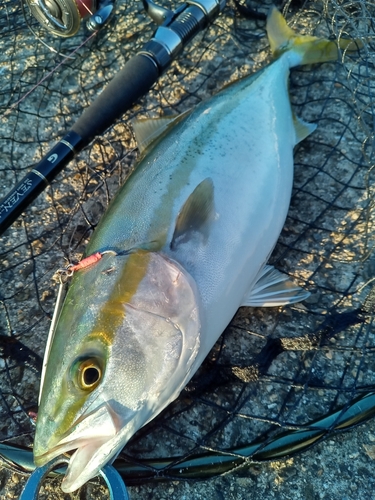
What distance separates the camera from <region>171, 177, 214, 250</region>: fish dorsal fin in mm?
1636

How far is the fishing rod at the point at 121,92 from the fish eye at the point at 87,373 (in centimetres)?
85

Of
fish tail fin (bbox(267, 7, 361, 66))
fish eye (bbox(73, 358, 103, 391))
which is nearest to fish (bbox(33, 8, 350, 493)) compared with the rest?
fish eye (bbox(73, 358, 103, 391))

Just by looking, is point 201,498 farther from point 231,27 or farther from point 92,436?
point 231,27

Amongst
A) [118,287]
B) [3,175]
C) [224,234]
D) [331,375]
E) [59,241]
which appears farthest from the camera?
[3,175]

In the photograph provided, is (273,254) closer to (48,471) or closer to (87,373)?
(87,373)

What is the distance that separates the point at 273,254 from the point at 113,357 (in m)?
1.07

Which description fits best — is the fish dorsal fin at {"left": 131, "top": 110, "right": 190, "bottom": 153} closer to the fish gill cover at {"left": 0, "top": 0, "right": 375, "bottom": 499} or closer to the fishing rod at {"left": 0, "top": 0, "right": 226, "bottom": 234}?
the fishing rod at {"left": 0, "top": 0, "right": 226, "bottom": 234}

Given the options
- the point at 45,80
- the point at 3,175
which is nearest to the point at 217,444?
the point at 3,175

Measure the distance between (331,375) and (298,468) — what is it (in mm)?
412

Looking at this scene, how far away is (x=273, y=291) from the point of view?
6.40ft

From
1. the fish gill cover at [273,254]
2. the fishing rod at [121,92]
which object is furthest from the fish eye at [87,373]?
the fishing rod at [121,92]

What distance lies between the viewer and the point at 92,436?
1.33 metres

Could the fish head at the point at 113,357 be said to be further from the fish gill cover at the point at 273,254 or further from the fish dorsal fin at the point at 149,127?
the fish dorsal fin at the point at 149,127

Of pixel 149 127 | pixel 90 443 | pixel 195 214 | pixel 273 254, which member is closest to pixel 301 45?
pixel 149 127
